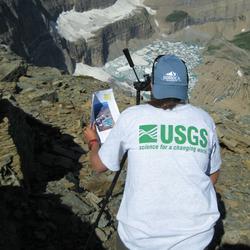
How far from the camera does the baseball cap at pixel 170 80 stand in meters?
4.16

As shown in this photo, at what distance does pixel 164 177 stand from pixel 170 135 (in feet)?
0.95

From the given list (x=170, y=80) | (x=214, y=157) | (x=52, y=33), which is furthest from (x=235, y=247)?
(x=52, y=33)

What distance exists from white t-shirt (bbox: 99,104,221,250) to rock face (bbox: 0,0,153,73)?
247ft

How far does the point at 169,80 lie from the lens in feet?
13.6

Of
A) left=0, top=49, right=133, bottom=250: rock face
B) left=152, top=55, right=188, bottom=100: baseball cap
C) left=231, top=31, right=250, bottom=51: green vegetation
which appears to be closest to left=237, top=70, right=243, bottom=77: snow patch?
left=0, top=49, right=133, bottom=250: rock face

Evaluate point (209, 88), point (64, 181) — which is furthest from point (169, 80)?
point (209, 88)

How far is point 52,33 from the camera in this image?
124 m

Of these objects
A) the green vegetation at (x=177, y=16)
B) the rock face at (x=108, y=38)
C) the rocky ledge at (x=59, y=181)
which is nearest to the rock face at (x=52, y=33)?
the rock face at (x=108, y=38)

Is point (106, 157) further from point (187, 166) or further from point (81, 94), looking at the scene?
point (81, 94)

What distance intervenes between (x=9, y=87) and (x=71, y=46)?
121384 millimetres

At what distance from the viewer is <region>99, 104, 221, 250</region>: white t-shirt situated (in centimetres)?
400

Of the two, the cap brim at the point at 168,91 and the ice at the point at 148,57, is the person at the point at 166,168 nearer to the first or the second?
the cap brim at the point at 168,91

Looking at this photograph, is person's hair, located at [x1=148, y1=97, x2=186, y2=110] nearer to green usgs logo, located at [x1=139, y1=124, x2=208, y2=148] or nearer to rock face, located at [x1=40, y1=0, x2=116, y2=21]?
green usgs logo, located at [x1=139, y1=124, x2=208, y2=148]

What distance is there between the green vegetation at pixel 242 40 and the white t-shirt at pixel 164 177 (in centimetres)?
13810
